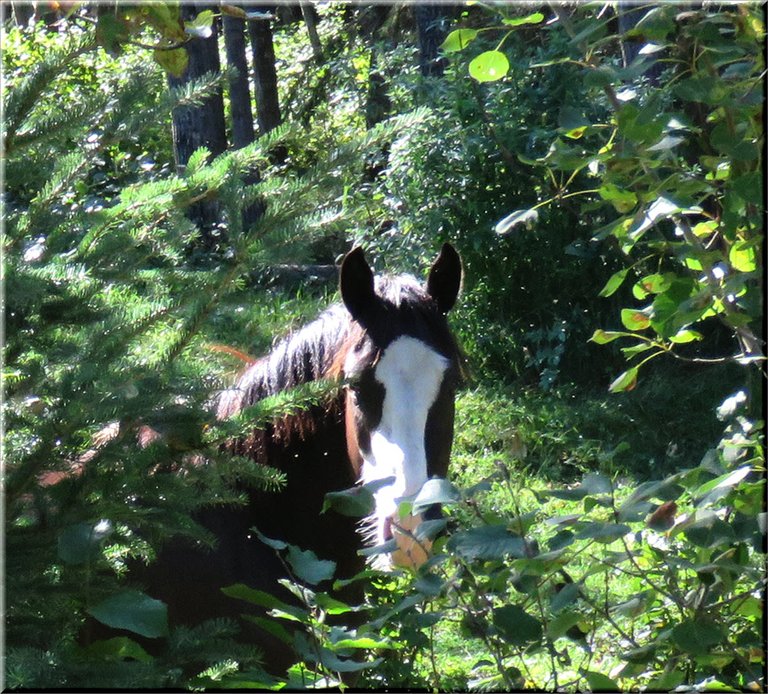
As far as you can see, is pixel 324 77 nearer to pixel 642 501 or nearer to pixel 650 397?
pixel 650 397

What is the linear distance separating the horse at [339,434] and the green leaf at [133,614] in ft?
3.35

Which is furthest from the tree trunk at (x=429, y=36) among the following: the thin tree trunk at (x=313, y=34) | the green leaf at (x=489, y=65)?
the green leaf at (x=489, y=65)

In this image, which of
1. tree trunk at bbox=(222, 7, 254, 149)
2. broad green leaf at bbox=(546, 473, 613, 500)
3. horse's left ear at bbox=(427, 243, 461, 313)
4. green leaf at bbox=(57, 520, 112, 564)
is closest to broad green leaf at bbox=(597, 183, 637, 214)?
broad green leaf at bbox=(546, 473, 613, 500)

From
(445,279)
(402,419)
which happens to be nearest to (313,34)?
(445,279)

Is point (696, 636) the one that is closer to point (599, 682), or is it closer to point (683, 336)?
point (599, 682)

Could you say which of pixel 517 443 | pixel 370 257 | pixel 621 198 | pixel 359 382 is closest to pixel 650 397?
pixel 517 443

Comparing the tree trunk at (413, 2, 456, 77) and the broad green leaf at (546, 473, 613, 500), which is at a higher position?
the tree trunk at (413, 2, 456, 77)

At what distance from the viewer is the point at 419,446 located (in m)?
2.70

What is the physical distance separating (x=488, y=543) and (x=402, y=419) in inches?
44.7

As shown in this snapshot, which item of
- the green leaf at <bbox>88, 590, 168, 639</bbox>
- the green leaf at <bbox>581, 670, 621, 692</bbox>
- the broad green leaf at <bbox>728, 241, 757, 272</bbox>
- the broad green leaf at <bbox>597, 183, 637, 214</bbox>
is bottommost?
the green leaf at <bbox>581, 670, 621, 692</bbox>

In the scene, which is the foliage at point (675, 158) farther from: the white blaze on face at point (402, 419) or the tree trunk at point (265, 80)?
the tree trunk at point (265, 80)

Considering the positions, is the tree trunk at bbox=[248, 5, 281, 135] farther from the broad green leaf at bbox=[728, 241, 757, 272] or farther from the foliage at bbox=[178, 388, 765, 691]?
the foliage at bbox=[178, 388, 765, 691]

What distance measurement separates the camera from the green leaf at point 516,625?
162cm

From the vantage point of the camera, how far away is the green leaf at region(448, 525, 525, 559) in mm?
1599
